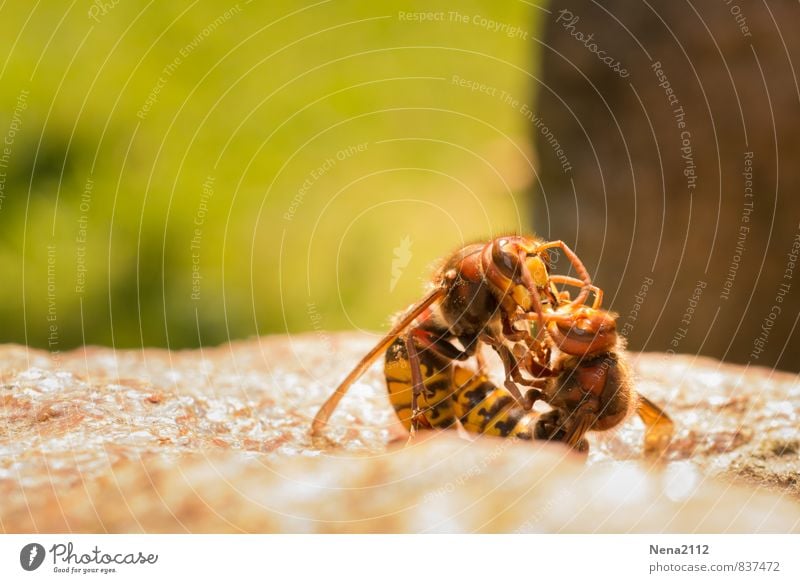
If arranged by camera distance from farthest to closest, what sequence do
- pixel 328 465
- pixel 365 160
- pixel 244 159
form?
pixel 365 160 → pixel 244 159 → pixel 328 465

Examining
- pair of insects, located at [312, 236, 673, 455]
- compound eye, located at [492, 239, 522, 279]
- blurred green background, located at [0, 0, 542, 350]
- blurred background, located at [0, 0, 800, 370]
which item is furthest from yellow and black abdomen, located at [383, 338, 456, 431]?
blurred green background, located at [0, 0, 542, 350]

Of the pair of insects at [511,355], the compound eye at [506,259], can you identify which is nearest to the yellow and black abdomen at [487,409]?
the pair of insects at [511,355]

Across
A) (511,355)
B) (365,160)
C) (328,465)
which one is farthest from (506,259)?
(365,160)

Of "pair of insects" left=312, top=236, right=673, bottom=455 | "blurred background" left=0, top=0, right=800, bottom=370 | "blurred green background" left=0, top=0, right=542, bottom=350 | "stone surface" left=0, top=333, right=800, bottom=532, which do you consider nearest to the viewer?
"stone surface" left=0, top=333, right=800, bottom=532

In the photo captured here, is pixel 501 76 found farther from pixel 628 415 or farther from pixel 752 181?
pixel 628 415

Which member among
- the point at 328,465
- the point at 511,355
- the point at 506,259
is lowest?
the point at 328,465

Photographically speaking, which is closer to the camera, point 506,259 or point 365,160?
point 506,259

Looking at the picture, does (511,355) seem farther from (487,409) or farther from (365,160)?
(365,160)

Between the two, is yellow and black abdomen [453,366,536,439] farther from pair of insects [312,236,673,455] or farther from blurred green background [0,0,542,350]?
blurred green background [0,0,542,350]
